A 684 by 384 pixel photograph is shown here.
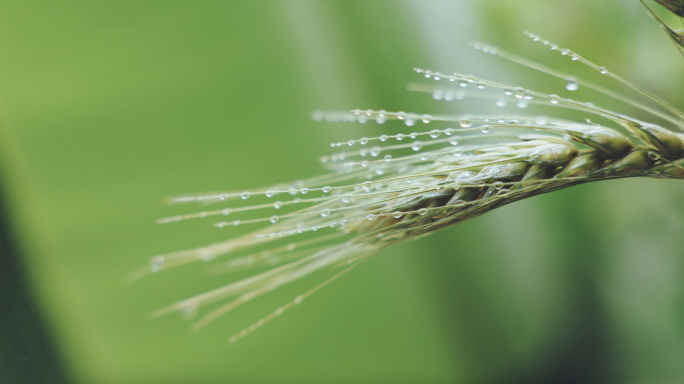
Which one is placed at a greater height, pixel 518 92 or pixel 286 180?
pixel 286 180

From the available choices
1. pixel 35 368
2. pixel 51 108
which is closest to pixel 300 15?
pixel 51 108

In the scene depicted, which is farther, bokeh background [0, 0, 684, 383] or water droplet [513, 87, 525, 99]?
bokeh background [0, 0, 684, 383]

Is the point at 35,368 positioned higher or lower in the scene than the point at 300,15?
lower

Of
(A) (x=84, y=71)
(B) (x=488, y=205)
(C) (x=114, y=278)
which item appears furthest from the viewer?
(C) (x=114, y=278)

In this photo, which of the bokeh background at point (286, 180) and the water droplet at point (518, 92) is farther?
the bokeh background at point (286, 180)

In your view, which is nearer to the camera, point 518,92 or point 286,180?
point 518,92

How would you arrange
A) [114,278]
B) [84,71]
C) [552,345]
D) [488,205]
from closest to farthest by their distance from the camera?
[488,205] < [84,71] < [114,278] < [552,345]

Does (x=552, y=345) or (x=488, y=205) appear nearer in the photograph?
(x=488, y=205)

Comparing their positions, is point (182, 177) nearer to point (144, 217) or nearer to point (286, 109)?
point (144, 217)
